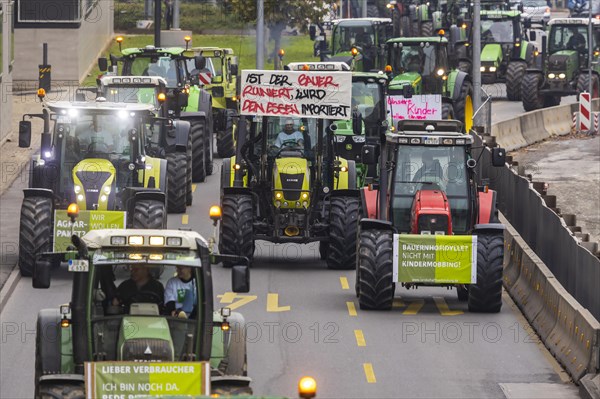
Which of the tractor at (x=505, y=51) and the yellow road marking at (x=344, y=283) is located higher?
the tractor at (x=505, y=51)

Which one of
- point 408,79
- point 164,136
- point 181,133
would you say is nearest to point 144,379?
point 164,136

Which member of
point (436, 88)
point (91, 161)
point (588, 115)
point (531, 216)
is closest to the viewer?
point (91, 161)

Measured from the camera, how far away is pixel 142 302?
14820 millimetres

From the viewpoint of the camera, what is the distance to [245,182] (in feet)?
92.1

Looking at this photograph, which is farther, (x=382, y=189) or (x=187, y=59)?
(x=187, y=59)

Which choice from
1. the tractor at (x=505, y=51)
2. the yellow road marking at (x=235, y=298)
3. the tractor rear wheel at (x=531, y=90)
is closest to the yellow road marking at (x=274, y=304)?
the yellow road marking at (x=235, y=298)

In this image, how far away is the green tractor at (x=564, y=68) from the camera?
170 ft

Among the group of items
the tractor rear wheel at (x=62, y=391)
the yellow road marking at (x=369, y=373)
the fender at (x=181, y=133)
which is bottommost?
the yellow road marking at (x=369, y=373)

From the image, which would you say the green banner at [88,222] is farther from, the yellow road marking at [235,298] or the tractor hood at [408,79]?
the tractor hood at [408,79]

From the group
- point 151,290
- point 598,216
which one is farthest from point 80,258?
point 598,216

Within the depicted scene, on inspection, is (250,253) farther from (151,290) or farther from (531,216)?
(151,290)

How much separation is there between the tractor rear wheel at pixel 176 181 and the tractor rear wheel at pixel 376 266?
9.22m

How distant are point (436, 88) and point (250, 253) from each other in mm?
17144

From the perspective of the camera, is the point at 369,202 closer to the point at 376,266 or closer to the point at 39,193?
the point at 376,266
